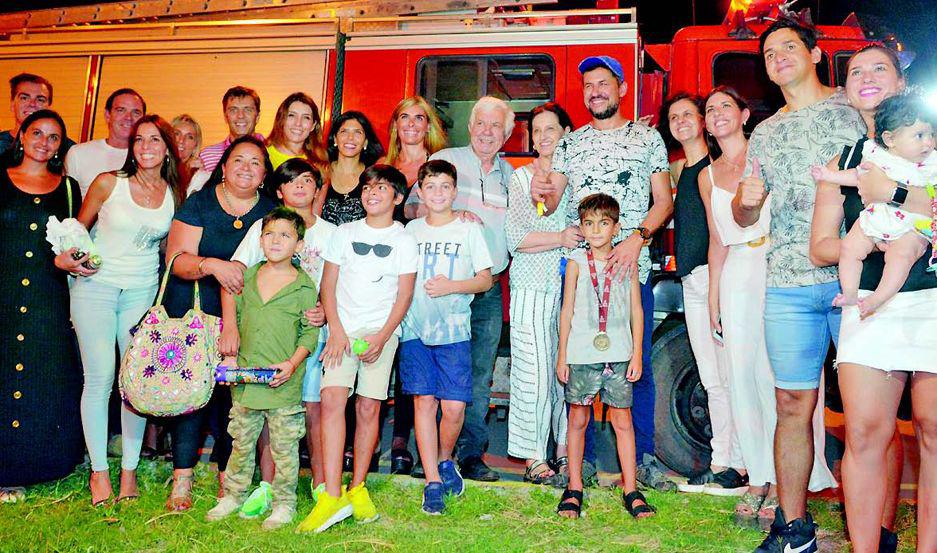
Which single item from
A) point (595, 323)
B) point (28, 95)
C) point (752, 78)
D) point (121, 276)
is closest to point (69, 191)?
point (121, 276)

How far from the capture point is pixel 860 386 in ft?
8.89

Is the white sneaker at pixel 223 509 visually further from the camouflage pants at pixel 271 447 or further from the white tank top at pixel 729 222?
the white tank top at pixel 729 222

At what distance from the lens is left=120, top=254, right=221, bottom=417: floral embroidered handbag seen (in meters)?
3.61

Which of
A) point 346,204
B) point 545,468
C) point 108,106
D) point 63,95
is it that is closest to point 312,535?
point 545,468

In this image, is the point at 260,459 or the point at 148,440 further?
the point at 148,440

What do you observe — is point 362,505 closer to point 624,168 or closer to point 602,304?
point 602,304

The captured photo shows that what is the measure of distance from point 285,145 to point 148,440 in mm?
2140

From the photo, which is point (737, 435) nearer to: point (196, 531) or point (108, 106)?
point (196, 531)

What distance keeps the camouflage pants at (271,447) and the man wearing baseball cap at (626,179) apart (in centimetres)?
187

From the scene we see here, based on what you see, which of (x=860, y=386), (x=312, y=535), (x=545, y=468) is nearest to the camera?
(x=860, y=386)

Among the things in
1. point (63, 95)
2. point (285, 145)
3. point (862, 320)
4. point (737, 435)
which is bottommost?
point (737, 435)

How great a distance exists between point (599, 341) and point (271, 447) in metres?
1.77

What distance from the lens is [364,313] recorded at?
385 cm

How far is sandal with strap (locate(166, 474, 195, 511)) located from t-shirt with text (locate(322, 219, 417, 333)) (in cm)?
117
